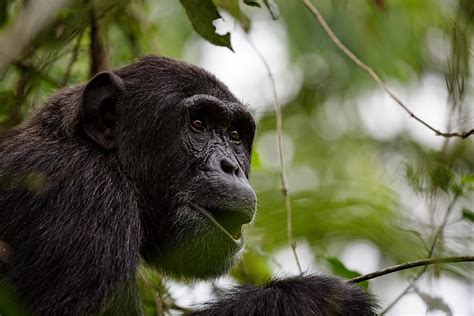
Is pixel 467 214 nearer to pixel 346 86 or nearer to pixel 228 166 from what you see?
pixel 228 166

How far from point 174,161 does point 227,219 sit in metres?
0.64

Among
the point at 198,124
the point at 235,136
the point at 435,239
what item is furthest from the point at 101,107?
the point at 435,239

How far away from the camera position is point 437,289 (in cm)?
565

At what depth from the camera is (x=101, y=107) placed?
6.73 metres

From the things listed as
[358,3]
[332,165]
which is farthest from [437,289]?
[332,165]

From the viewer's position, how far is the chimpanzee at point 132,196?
574 cm

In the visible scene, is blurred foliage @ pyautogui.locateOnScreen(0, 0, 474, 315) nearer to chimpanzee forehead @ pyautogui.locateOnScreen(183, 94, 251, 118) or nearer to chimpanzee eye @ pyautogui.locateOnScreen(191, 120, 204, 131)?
chimpanzee forehead @ pyautogui.locateOnScreen(183, 94, 251, 118)

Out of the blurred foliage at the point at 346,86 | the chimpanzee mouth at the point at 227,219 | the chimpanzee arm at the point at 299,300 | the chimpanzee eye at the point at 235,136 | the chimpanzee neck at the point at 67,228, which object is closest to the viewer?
the chimpanzee neck at the point at 67,228

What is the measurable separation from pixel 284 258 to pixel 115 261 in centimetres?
491

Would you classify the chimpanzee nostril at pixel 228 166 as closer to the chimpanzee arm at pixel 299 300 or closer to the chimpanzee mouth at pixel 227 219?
the chimpanzee mouth at pixel 227 219

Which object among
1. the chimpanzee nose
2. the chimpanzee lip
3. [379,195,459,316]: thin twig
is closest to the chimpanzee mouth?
the chimpanzee lip

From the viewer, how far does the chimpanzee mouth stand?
6.53 metres

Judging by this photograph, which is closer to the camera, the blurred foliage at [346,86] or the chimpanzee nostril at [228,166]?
the blurred foliage at [346,86]

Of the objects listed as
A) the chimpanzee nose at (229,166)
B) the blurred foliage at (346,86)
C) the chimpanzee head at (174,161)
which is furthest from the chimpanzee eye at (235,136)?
the blurred foliage at (346,86)
